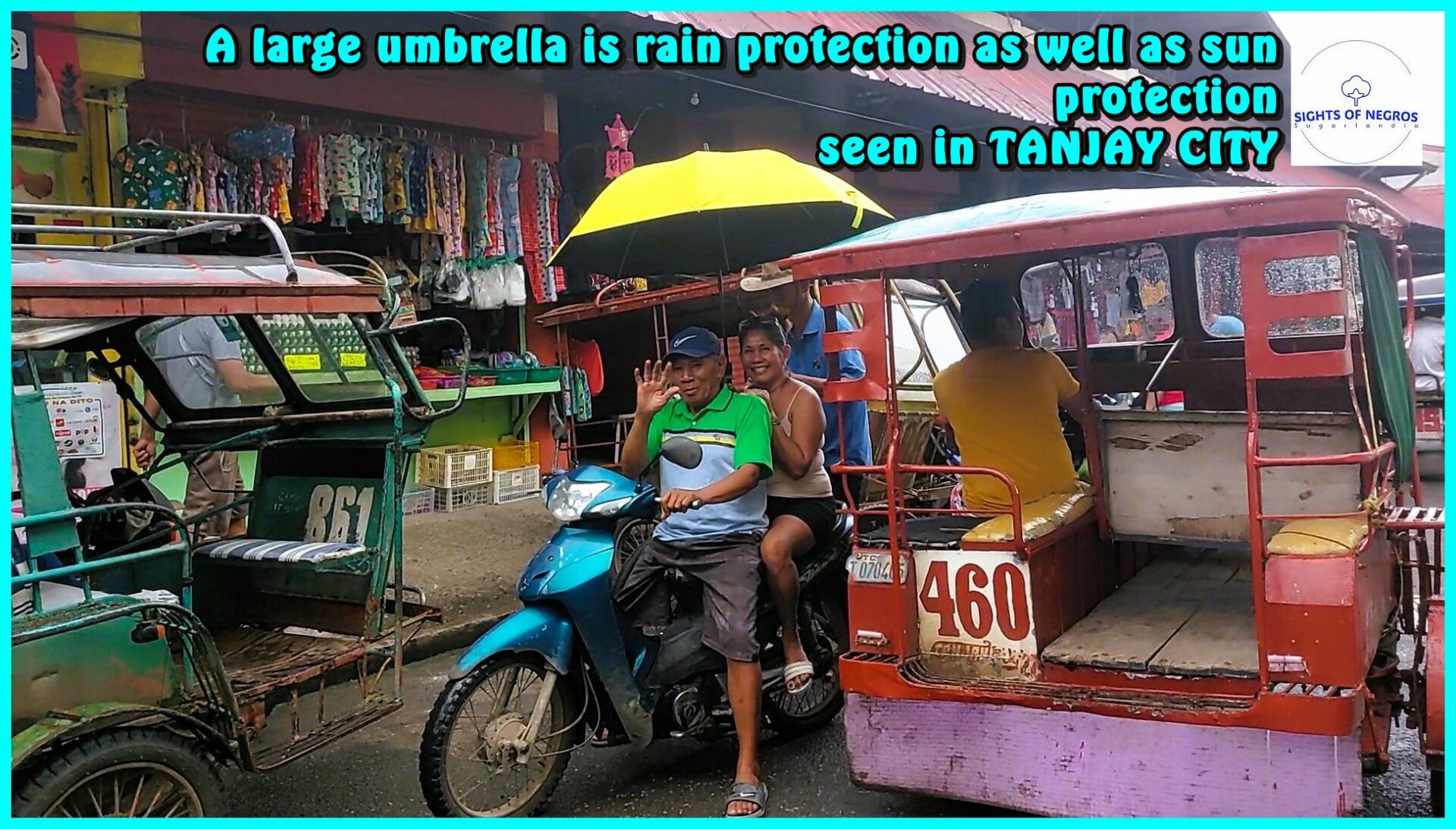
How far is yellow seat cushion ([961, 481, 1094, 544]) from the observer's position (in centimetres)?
342

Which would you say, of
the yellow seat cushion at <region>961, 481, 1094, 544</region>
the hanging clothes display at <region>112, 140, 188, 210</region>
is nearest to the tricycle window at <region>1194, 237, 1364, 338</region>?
the yellow seat cushion at <region>961, 481, 1094, 544</region>

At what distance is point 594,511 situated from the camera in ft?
13.2

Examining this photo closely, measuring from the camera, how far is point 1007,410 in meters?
3.99

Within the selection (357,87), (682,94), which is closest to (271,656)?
(357,87)

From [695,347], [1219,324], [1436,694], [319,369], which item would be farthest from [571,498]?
[1219,324]

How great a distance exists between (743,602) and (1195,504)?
1618 mm

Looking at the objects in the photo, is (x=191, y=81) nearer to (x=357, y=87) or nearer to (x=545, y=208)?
(x=357, y=87)

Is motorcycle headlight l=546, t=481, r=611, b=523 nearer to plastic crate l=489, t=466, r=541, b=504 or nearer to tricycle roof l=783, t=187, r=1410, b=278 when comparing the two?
tricycle roof l=783, t=187, r=1410, b=278

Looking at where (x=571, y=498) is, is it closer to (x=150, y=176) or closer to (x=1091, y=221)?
(x=1091, y=221)

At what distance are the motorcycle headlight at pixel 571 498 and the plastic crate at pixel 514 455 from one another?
16.1 ft

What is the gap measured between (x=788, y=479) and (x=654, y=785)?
1222mm

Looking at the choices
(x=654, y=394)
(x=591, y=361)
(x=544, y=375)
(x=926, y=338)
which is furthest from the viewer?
(x=544, y=375)

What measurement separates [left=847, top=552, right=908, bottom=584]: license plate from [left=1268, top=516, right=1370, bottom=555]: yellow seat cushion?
3.49ft

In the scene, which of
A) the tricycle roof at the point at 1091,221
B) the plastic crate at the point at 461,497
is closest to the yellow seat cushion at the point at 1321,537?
the tricycle roof at the point at 1091,221
